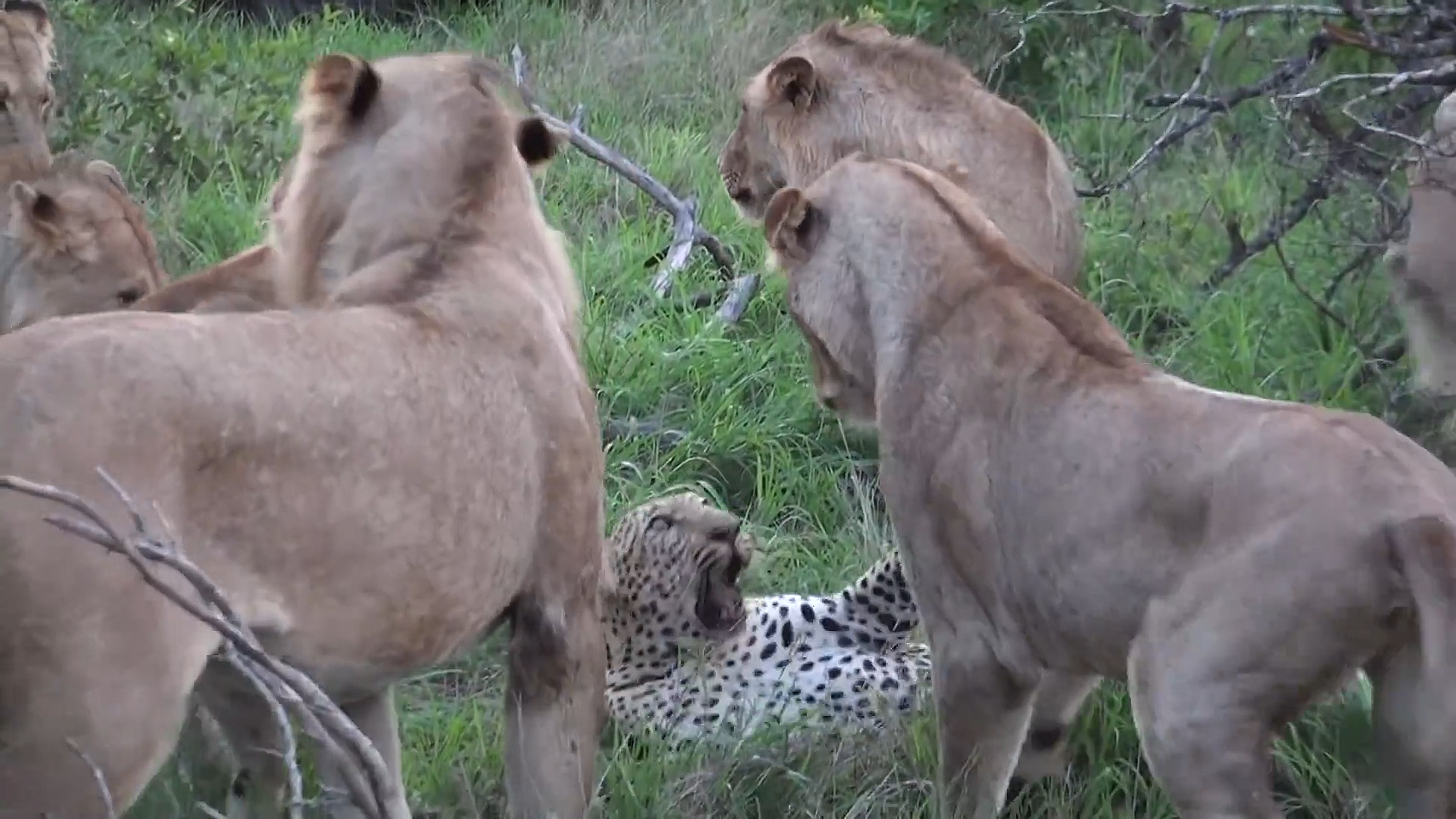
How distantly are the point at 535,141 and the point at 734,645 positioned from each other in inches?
49.4

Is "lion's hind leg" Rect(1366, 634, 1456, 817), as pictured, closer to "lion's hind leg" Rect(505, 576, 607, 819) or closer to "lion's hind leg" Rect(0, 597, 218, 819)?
"lion's hind leg" Rect(505, 576, 607, 819)

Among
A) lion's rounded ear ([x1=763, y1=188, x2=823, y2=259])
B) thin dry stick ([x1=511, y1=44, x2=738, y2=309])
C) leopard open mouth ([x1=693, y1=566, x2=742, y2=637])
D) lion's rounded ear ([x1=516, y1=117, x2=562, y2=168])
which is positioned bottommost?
thin dry stick ([x1=511, y1=44, x2=738, y2=309])

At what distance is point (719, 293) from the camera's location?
5879mm

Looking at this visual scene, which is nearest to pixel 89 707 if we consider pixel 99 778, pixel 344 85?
pixel 99 778

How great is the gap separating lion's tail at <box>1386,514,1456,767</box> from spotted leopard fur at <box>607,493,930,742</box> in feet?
4.81

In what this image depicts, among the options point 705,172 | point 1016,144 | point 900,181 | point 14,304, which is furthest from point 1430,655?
point 705,172

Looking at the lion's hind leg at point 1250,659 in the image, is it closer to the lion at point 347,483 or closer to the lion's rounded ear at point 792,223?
the lion at point 347,483

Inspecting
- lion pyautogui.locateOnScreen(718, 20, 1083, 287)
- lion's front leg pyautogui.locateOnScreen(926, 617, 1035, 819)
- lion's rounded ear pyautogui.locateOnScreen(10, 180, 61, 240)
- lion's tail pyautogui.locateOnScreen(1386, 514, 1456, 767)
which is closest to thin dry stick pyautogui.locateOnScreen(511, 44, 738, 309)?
lion pyautogui.locateOnScreen(718, 20, 1083, 287)

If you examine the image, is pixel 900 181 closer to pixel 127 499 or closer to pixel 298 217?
pixel 298 217

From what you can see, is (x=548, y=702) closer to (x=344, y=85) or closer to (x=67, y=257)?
(x=344, y=85)

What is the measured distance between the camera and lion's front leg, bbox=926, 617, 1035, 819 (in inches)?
126

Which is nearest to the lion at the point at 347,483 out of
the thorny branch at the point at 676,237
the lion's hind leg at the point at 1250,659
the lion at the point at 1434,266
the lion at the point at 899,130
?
the lion's hind leg at the point at 1250,659

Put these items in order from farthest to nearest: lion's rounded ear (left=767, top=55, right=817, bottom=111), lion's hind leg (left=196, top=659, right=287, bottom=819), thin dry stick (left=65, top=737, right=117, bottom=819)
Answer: lion's rounded ear (left=767, top=55, right=817, bottom=111)
lion's hind leg (left=196, top=659, right=287, bottom=819)
thin dry stick (left=65, top=737, right=117, bottom=819)

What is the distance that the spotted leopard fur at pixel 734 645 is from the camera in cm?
397
